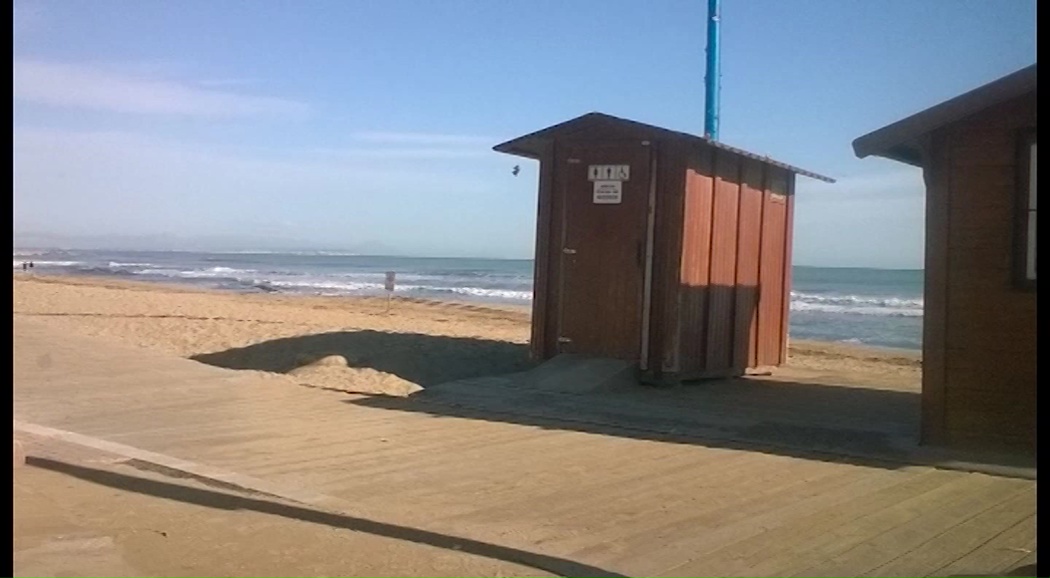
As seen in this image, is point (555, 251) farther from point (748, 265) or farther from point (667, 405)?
point (667, 405)

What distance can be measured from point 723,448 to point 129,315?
13601mm

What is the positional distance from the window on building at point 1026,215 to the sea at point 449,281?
1.01 meters

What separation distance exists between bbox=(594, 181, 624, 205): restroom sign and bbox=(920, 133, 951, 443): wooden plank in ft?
15.4

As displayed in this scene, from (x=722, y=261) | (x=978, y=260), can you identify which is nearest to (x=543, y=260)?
(x=722, y=261)

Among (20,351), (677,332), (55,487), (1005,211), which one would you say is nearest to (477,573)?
(55,487)

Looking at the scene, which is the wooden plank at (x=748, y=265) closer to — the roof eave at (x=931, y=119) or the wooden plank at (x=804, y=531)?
the roof eave at (x=931, y=119)

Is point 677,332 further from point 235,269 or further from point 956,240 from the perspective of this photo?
point 235,269

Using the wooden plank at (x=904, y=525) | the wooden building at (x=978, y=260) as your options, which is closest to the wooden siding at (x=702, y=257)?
the wooden building at (x=978, y=260)

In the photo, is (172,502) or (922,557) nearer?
(922,557)

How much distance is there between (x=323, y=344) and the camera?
14.4 meters

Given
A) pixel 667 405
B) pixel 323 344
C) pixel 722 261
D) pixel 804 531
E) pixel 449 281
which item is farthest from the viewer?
pixel 449 281

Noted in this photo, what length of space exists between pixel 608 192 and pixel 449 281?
127 feet

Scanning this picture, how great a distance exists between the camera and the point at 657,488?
646 cm

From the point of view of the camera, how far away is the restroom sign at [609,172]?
11.2 metres
